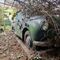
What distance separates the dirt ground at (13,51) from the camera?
20.8 ft

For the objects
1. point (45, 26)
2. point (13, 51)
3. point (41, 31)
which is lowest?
point (13, 51)

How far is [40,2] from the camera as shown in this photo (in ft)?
17.9

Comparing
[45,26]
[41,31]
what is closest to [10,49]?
[41,31]

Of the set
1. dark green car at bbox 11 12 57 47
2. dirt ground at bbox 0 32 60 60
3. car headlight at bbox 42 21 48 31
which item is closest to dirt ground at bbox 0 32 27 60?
dirt ground at bbox 0 32 60 60

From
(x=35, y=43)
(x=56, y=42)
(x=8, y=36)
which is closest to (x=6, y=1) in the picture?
(x=35, y=43)

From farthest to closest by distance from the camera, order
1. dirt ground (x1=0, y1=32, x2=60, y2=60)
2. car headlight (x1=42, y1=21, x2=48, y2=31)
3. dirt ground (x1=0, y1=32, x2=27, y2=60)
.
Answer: dirt ground (x1=0, y1=32, x2=27, y2=60) → dirt ground (x1=0, y1=32, x2=60, y2=60) → car headlight (x1=42, y1=21, x2=48, y2=31)

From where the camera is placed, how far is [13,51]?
702 cm

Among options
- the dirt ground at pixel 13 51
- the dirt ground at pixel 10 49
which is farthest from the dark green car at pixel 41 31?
the dirt ground at pixel 10 49

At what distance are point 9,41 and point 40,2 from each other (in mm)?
3296

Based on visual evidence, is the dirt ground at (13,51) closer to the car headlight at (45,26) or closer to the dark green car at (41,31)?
the dark green car at (41,31)

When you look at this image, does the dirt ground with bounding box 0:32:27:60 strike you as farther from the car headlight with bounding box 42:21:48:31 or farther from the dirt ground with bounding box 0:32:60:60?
the car headlight with bounding box 42:21:48:31

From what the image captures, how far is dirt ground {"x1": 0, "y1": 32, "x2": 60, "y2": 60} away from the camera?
20.8 ft

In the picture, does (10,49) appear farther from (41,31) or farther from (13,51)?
(41,31)

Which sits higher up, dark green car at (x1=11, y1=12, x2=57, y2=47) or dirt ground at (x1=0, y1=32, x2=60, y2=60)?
dark green car at (x1=11, y1=12, x2=57, y2=47)
